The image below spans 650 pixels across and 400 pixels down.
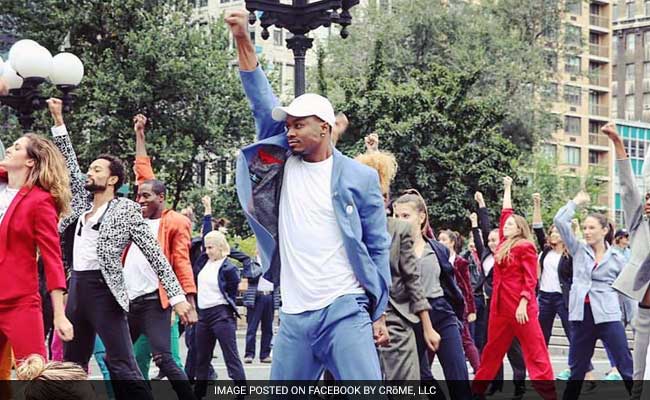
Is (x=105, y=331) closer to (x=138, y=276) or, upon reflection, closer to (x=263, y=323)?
(x=138, y=276)

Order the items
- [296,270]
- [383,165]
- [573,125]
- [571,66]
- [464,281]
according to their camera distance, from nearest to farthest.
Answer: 1. [296,270]
2. [383,165]
3. [464,281]
4. [571,66]
5. [573,125]

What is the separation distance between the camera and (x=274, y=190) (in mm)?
7230

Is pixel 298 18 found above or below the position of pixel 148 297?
above

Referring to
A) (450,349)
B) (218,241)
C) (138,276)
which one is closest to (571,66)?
(218,241)

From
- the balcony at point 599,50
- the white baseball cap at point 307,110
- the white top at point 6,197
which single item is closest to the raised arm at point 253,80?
the white baseball cap at point 307,110

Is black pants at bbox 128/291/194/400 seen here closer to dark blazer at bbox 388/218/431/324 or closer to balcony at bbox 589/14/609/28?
dark blazer at bbox 388/218/431/324

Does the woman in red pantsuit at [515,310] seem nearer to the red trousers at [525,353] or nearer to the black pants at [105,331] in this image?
the red trousers at [525,353]

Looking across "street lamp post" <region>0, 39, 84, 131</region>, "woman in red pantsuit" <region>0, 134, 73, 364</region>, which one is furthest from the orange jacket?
"street lamp post" <region>0, 39, 84, 131</region>

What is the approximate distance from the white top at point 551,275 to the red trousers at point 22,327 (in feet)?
29.5

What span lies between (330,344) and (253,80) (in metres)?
1.49

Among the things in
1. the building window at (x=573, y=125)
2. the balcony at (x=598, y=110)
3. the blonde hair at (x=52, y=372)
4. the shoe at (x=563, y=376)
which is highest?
the balcony at (x=598, y=110)

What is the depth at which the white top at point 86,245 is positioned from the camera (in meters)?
9.21

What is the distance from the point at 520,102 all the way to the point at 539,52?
283 cm

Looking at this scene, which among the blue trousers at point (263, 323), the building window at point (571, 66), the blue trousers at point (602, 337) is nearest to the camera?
the blue trousers at point (602, 337)
